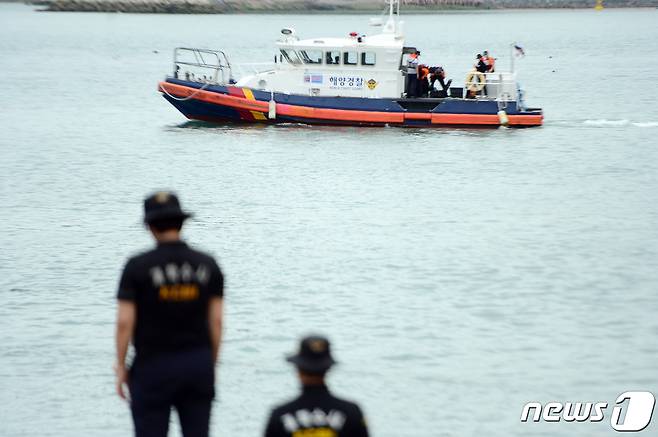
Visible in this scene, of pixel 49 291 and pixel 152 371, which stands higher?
pixel 152 371

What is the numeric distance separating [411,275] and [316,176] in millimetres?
11845

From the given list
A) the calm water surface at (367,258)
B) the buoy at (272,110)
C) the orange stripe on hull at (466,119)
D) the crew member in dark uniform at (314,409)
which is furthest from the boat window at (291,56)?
the crew member in dark uniform at (314,409)

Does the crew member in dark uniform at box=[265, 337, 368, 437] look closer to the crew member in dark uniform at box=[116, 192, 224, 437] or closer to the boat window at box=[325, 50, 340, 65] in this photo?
the crew member in dark uniform at box=[116, 192, 224, 437]

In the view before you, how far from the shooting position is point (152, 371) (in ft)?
23.8

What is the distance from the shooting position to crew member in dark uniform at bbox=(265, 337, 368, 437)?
6.07m

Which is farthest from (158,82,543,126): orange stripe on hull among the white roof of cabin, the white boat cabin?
the white roof of cabin

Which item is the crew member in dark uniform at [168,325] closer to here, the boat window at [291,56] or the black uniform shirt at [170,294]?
the black uniform shirt at [170,294]

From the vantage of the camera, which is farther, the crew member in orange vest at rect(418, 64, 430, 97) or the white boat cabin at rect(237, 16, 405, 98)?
the crew member in orange vest at rect(418, 64, 430, 97)

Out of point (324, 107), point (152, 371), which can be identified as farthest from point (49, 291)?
point (324, 107)

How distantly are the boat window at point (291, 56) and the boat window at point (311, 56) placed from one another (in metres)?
0.17

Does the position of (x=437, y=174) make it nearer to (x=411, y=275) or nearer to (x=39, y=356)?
(x=411, y=275)

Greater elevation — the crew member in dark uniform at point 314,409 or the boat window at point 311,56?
the crew member in dark uniform at point 314,409

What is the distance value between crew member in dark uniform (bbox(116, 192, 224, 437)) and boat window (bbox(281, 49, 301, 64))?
28.1 m

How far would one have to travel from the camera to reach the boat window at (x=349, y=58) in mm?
34688
